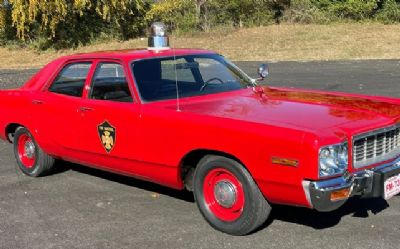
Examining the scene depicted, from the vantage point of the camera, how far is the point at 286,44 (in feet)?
77.0

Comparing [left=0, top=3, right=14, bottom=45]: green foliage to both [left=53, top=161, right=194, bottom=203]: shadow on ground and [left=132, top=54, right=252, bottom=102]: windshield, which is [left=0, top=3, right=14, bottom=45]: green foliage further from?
[left=132, top=54, right=252, bottom=102]: windshield

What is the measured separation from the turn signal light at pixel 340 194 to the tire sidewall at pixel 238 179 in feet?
2.02

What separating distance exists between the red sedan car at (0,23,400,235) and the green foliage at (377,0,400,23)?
76.1 feet

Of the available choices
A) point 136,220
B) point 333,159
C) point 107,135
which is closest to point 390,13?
point 107,135

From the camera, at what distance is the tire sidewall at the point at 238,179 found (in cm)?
414

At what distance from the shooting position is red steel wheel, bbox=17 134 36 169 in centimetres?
634

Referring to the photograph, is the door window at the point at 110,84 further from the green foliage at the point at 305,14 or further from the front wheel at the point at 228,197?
the green foliage at the point at 305,14

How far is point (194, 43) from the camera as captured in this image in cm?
2570

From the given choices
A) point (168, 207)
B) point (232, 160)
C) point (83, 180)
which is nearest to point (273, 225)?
point (232, 160)

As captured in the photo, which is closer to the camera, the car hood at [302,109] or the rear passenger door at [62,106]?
the car hood at [302,109]

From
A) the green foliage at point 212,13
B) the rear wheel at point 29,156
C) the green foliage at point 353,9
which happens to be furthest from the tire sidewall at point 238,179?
the green foliage at point 353,9

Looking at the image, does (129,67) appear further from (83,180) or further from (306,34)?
(306,34)

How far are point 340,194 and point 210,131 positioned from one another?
1062 mm

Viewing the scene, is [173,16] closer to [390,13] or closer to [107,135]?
[390,13]
